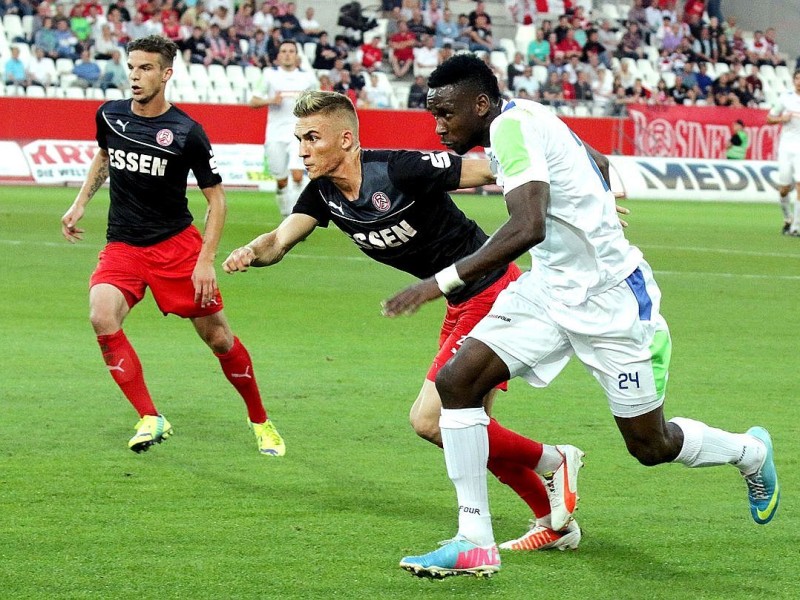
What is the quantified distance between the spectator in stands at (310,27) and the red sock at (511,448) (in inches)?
1068

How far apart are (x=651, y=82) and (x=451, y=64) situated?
1250 inches

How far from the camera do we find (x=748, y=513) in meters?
5.89

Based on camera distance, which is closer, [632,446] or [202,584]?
[202,584]

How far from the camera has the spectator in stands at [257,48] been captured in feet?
99.4

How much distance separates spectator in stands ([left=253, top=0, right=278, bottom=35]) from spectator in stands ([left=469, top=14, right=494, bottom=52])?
5.19 m

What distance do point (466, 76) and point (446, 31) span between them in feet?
95.2

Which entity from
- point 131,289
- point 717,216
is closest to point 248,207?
point 717,216

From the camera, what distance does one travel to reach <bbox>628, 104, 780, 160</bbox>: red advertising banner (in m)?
30.5

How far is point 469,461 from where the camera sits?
4.80 metres

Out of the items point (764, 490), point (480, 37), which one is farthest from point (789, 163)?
point (764, 490)

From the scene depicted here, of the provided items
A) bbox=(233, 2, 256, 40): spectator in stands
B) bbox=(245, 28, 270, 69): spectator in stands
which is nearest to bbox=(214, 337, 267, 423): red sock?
bbox=(245, 28, 270, 69): spectator in stands

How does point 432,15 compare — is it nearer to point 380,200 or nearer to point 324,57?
point 324,57

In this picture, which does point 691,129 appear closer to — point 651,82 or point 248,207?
point 651,82

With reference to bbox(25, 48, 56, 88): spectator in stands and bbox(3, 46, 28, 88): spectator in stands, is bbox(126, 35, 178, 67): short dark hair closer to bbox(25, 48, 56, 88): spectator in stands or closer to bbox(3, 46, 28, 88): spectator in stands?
bbox(3, 46, 28, 88): spectator in stands
